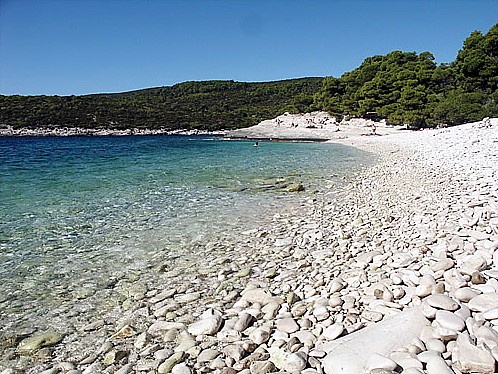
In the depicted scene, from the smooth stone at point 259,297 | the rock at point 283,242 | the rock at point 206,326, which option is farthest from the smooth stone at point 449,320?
the rock at point 283,242

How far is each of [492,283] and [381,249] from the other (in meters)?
Answer: 1.86

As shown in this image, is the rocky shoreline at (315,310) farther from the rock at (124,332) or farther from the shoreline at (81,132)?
the shoreline at (81,132)

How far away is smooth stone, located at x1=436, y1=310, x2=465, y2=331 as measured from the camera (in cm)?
262

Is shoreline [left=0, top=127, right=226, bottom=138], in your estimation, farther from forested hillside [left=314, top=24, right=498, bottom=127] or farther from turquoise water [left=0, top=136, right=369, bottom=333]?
turquoise water [left=0, top=136, right=369, bottom=333]

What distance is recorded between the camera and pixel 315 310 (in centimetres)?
343

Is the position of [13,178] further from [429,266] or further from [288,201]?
[429,266]

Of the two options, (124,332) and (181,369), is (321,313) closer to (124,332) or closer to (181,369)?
(181,369)

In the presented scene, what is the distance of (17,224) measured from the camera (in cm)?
751

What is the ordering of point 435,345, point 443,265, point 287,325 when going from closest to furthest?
point 435,345, point 287,325, point 443,265

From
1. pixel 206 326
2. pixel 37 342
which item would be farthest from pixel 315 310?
pixel 37 342

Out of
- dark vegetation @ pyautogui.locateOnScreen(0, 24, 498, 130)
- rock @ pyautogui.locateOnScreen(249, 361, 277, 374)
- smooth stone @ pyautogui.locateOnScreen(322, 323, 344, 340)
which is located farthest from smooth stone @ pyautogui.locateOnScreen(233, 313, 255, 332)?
dark vegetation @ pyautogui.locateOnScreen(0, 24, 498, 130)

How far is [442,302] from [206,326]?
2056 millimetres

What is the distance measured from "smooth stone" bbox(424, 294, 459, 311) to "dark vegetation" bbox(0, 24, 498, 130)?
39.1m

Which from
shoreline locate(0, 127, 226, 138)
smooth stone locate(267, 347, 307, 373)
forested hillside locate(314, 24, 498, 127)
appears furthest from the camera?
shoreline locate(0, 127, 226, 138)
